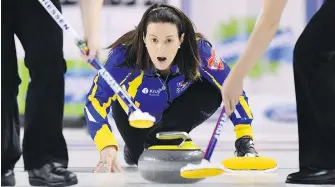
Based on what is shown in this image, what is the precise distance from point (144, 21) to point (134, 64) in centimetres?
18

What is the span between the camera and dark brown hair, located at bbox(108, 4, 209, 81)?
2.84 m

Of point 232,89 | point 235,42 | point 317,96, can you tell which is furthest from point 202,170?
point 235,42

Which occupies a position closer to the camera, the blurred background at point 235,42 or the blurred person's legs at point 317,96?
the blurred person's legs at point 317,96

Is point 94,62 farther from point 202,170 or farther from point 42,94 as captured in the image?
point 202,170

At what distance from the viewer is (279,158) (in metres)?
3.63

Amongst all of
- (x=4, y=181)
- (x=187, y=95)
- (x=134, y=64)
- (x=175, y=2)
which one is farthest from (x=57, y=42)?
(x=175, y=2)

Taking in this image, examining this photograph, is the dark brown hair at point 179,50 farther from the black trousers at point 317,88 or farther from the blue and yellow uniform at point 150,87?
the black trousers at point 317,88

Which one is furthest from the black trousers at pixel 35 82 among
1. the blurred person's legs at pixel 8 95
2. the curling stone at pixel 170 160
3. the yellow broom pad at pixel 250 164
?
the yellow broom pad at pixel 250 164

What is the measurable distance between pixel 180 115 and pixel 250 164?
20.1 inches

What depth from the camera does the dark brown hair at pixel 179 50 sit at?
2.84 meters

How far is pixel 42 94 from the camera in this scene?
2303 mm

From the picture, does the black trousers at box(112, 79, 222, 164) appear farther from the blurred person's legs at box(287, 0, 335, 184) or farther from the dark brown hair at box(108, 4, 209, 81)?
the blurred person's legs at box(287, 0, 335, 184)

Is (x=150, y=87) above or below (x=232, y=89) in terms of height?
above

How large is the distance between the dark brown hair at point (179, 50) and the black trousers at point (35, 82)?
564mm
